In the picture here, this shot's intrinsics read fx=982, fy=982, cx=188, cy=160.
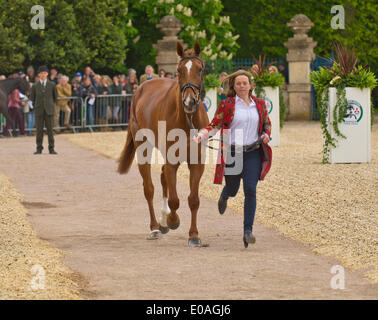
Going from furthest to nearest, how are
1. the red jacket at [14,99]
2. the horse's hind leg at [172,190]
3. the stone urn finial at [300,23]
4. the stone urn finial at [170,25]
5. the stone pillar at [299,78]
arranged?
1. the stone urn finial at [170,25]
2. the stone urn finial at [300,23]
3. the stone pillar at [299,78]
4. the red jacket at [14,99]
5. the horse's hind leg at [172,190]

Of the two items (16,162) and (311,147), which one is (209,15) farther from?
(16,162)

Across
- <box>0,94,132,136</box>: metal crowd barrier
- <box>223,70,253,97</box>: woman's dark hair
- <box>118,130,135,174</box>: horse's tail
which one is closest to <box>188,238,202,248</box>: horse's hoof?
<box>223,70,253,97</box>: woman's dark hair

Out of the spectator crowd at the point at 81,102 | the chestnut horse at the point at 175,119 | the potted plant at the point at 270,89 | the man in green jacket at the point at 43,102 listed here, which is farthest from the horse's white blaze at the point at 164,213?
the spectator crowd at the point at 81,102

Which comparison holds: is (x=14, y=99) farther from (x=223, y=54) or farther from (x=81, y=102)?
(x=223, y=54)

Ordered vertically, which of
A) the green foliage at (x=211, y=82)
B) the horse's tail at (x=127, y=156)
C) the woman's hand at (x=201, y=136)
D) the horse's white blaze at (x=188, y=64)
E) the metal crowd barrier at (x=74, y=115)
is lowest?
the metal crowd barrier at (x=74, y=115)

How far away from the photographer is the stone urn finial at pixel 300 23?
1396 inches

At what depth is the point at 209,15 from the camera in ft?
130

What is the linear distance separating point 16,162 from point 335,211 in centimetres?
994

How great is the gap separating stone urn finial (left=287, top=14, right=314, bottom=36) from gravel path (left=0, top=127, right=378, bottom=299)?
20.9 meters

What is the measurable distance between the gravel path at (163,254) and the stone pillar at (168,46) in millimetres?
19637

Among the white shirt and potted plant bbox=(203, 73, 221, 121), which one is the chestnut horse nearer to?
the white shirt

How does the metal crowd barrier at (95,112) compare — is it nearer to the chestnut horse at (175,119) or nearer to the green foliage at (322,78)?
the green foliage at (322,78)

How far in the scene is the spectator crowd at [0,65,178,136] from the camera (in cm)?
2902

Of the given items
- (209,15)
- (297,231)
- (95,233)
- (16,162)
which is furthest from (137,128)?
(209,15)
